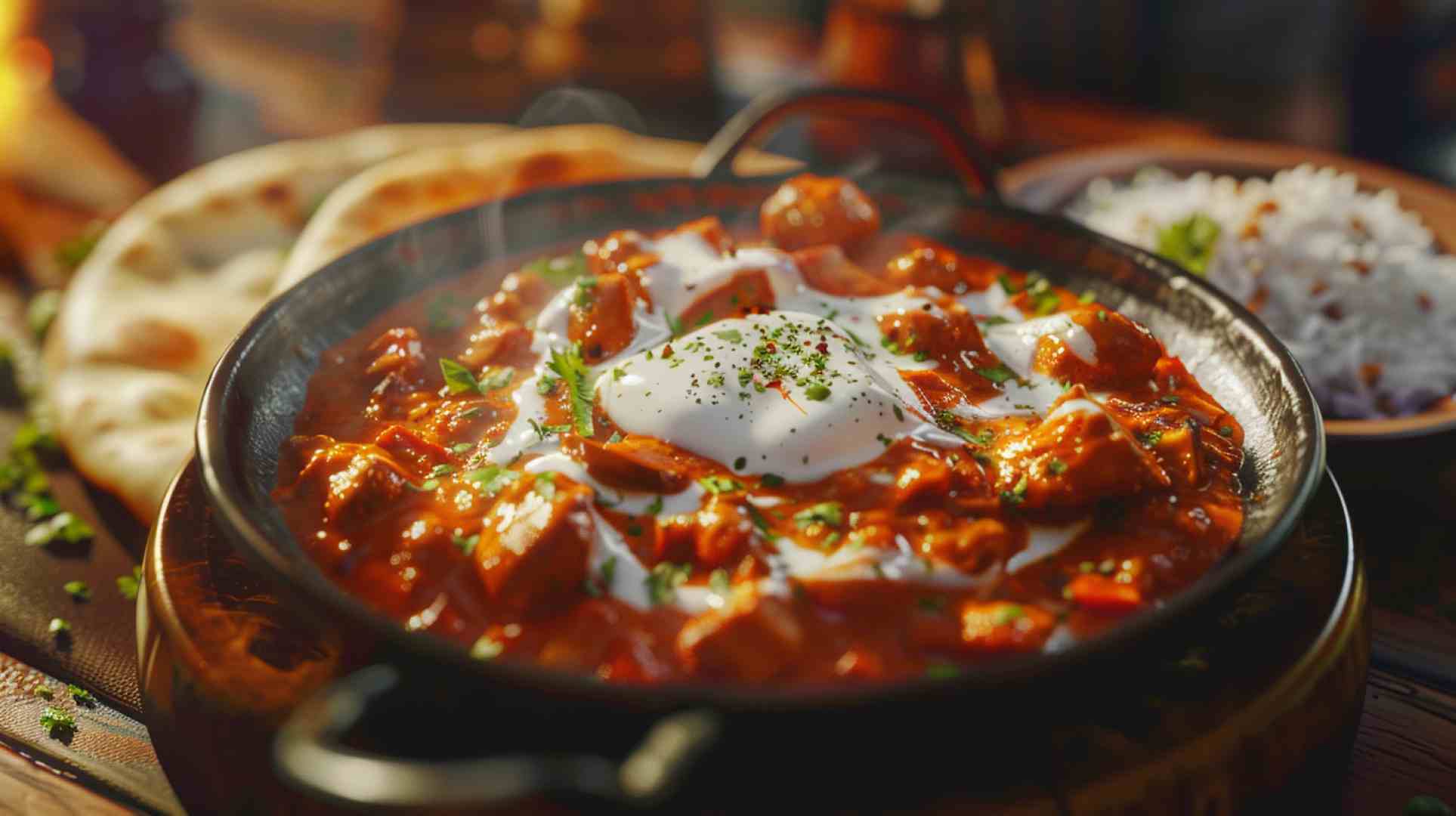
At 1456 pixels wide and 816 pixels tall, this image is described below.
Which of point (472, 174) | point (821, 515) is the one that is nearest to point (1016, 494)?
point (821, 515)

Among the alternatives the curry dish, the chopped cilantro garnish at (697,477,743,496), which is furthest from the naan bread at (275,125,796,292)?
the chopped cilantro garnish at (697,477,743,496)

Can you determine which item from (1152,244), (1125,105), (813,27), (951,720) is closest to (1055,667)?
(951,720)

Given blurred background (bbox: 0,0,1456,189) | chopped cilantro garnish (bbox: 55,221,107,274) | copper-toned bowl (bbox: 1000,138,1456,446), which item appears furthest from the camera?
blurred background (bbox: 0,0,1456,189)

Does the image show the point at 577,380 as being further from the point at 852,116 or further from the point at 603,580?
the point at 852,116

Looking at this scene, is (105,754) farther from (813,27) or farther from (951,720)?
(813,27)

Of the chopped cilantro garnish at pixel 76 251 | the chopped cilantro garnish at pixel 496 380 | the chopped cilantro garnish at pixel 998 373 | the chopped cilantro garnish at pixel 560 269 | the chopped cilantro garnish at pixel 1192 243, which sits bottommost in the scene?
the chopped cilantro garnish at pixel 76 251

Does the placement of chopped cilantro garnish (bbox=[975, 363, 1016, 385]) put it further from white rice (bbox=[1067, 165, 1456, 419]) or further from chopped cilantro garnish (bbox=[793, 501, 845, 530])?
white rice (bbox=[1067, 165, 1456, 419])

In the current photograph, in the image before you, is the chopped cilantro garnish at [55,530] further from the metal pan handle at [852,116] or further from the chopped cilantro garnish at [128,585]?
the metal pan handle at [852,116]

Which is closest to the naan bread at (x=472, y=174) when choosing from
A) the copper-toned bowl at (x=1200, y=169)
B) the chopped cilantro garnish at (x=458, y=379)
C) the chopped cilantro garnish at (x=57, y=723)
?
the copper-toned bowl at (x=1200, y=169)

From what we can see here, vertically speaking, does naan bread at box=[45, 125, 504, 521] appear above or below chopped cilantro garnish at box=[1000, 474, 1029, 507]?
below
